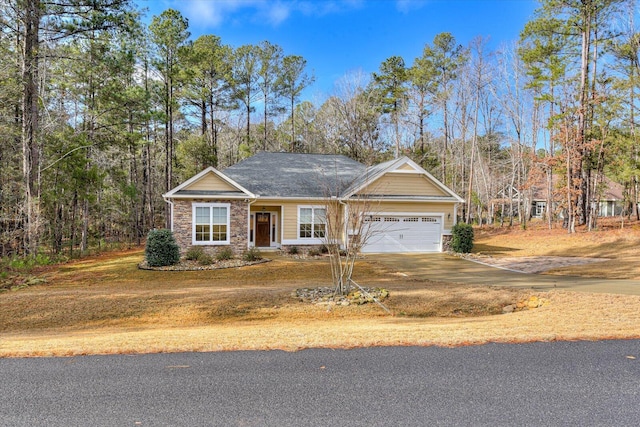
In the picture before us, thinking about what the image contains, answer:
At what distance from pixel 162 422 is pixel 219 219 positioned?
13383 mm

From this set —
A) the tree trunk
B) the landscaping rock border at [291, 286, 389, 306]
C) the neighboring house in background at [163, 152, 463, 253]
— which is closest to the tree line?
the tree trunk

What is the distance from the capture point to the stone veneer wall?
15602 mm

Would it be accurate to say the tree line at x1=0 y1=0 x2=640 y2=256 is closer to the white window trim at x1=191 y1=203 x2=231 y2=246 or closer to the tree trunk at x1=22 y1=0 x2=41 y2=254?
the tree trunk at x1=22 y1=0 x2=41 y2=254

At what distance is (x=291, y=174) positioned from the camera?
815 inches

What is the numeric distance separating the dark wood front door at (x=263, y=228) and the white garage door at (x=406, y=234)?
208 inches

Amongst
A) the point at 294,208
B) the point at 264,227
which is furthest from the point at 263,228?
the point at 294,208

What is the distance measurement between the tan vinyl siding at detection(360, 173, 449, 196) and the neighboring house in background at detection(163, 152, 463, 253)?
0.05m

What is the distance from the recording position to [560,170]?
23.2 m

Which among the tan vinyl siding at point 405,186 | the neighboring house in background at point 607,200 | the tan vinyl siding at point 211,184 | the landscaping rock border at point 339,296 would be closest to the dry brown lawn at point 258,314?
the landscaping rock border at point 339,296

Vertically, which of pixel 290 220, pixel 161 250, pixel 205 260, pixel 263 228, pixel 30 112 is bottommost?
pixel 205 260

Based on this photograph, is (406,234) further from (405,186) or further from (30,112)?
(30,112)

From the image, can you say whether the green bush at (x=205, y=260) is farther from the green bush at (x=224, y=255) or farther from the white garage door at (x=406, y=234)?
the white garage door at (x=406, y=234)

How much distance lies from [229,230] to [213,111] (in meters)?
18.2

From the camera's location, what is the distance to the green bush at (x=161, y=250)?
14.0m
